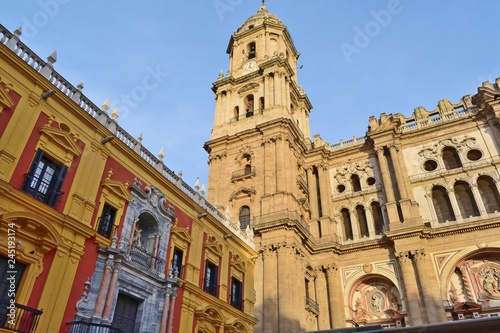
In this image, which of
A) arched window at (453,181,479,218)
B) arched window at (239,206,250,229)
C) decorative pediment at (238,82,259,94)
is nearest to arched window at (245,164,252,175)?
arched window at (239,206,250,229)

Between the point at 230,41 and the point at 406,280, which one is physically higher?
the point at 230,41

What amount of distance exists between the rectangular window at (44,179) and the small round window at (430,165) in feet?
88.2

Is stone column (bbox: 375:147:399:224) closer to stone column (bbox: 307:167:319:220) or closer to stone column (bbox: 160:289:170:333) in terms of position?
stone column (bbox: 307:167:319:220)

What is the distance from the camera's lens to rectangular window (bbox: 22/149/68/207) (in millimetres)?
11297

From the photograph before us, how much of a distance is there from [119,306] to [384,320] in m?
19.1

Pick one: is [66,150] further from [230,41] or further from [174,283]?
[230,41]

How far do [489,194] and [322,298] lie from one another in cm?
1373

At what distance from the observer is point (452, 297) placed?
24906mm

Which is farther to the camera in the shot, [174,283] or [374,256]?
[374,256]

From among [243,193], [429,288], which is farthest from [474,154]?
[243,193]

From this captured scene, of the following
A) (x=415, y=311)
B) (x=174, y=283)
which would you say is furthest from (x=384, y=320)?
(x=174, y=283)

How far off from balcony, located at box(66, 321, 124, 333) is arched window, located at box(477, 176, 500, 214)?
25460 millimetres

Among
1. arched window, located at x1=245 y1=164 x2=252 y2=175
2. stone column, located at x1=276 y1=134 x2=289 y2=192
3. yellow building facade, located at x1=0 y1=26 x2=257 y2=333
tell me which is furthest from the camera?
arched window, located at x1=245 y1=164 x2=252 y2=175

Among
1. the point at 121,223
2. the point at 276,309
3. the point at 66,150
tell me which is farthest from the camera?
the point at 276,309
